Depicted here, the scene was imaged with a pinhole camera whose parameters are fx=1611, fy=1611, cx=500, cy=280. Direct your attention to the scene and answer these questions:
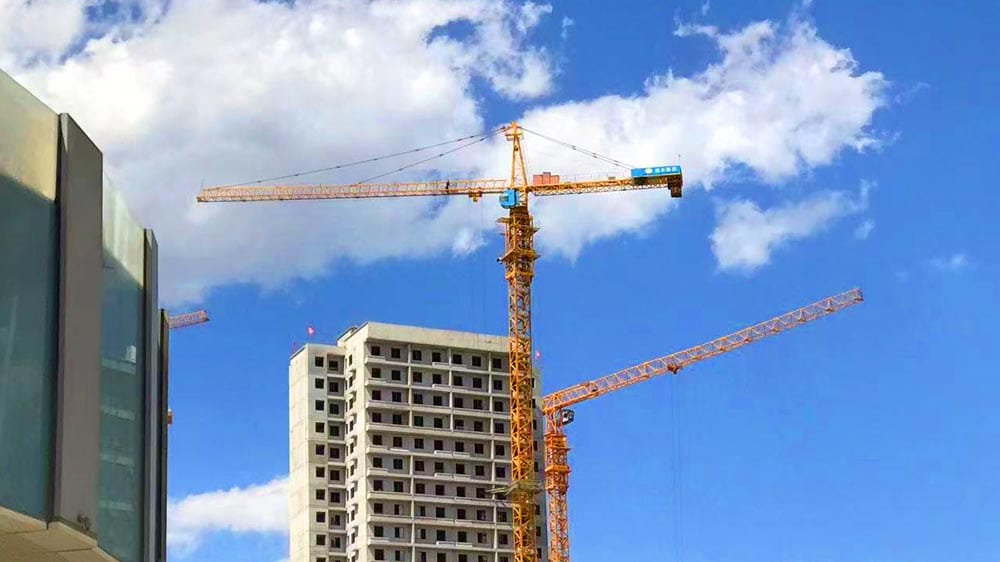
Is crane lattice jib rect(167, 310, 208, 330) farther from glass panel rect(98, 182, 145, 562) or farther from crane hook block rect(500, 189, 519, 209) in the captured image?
glass panel rect(98, 182, 145, 562)

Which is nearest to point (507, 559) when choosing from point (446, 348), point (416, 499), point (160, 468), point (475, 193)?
point (416, 499)

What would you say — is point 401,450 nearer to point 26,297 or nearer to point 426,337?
point 426,337

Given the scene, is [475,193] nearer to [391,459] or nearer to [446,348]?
[446,348]

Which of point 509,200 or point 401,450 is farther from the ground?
point 509,200

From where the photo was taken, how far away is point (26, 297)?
15719mm

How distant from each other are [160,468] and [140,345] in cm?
302

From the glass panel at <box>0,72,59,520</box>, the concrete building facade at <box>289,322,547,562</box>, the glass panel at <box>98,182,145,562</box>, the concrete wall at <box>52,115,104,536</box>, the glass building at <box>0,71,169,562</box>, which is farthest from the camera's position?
the concrete building facade at <box>289,322,547,562</box>

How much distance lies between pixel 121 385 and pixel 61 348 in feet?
9.46

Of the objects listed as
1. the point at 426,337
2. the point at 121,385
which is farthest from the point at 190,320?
the point at 121,385

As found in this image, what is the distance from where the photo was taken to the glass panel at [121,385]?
59.8 ft

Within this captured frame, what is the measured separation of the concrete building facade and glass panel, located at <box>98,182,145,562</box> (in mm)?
113700

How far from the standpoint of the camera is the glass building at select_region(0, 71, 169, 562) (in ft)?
50.6

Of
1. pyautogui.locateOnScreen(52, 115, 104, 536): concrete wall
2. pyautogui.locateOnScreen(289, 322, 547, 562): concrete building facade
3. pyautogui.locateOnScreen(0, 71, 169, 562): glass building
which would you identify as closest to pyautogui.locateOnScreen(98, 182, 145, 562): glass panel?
pyautogui.locateOnScreen(0, 71, 169, 562): glass building

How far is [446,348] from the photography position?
461ft
